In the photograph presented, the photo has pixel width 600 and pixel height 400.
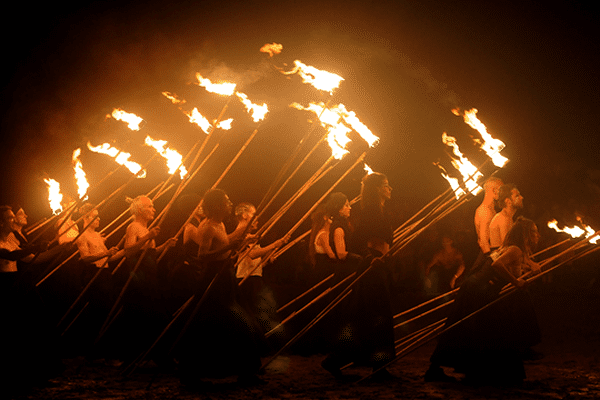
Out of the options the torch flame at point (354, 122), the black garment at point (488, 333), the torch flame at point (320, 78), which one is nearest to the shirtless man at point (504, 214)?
the black garment at point (488, 333)

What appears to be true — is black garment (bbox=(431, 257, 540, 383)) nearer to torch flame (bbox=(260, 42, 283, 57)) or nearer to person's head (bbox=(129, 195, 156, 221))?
person's head (bbox=(129, 195, 156, 221))

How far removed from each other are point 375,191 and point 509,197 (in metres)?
1.32

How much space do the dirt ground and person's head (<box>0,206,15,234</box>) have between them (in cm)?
160

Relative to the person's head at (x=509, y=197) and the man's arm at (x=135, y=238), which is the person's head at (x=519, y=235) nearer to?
the person's head at (x=509, y=197)

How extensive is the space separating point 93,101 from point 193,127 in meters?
2.25

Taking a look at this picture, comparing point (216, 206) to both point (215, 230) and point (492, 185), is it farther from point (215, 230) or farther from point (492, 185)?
point (492, 185)

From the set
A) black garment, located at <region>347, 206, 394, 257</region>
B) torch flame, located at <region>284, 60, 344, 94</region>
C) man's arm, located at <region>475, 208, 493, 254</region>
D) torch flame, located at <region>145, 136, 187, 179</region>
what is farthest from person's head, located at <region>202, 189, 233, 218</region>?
man's arm, located at <region>475, 208, 493, 254</region>

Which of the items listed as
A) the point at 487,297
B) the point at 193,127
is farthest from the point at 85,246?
the point at 193,127

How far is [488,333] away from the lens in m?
5.49

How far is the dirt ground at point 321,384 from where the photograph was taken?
5.11 meters

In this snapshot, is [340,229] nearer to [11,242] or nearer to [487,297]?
[487,297]

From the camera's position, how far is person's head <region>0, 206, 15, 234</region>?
231 inches

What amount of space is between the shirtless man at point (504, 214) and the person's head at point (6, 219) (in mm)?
4873

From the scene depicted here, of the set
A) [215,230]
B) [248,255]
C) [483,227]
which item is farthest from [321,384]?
[483,227]
